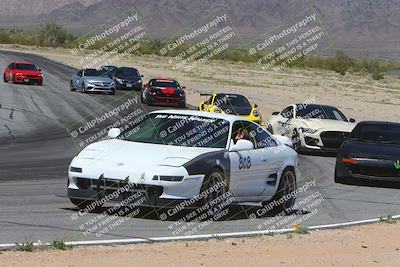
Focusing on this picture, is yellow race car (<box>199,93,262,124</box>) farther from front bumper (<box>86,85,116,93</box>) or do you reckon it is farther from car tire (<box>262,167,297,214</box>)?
car tire (<box>262,167,297,214</box>)

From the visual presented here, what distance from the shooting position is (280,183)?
13102 mm

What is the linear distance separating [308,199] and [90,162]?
452cm

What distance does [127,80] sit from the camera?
164 feet

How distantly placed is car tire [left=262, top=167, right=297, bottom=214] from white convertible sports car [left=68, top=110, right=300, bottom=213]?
0.01 metres

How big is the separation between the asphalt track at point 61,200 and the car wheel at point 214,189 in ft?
0.84

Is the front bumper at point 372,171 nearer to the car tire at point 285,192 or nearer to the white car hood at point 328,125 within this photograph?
the car tire at point 285,192

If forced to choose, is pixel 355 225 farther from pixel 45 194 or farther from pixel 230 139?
pixel 45 194

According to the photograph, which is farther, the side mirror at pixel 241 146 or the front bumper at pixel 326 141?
the front bumper at pixel 326 141

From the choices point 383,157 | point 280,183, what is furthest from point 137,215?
point 383,157

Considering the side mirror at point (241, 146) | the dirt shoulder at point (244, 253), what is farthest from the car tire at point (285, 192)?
the dirt shoulder at point (244, 253)

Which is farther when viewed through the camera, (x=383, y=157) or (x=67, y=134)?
(x=67, y=134)

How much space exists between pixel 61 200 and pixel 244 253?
443cm

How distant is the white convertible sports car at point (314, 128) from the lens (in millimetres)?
23344

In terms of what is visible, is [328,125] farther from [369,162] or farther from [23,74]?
[23,74]
